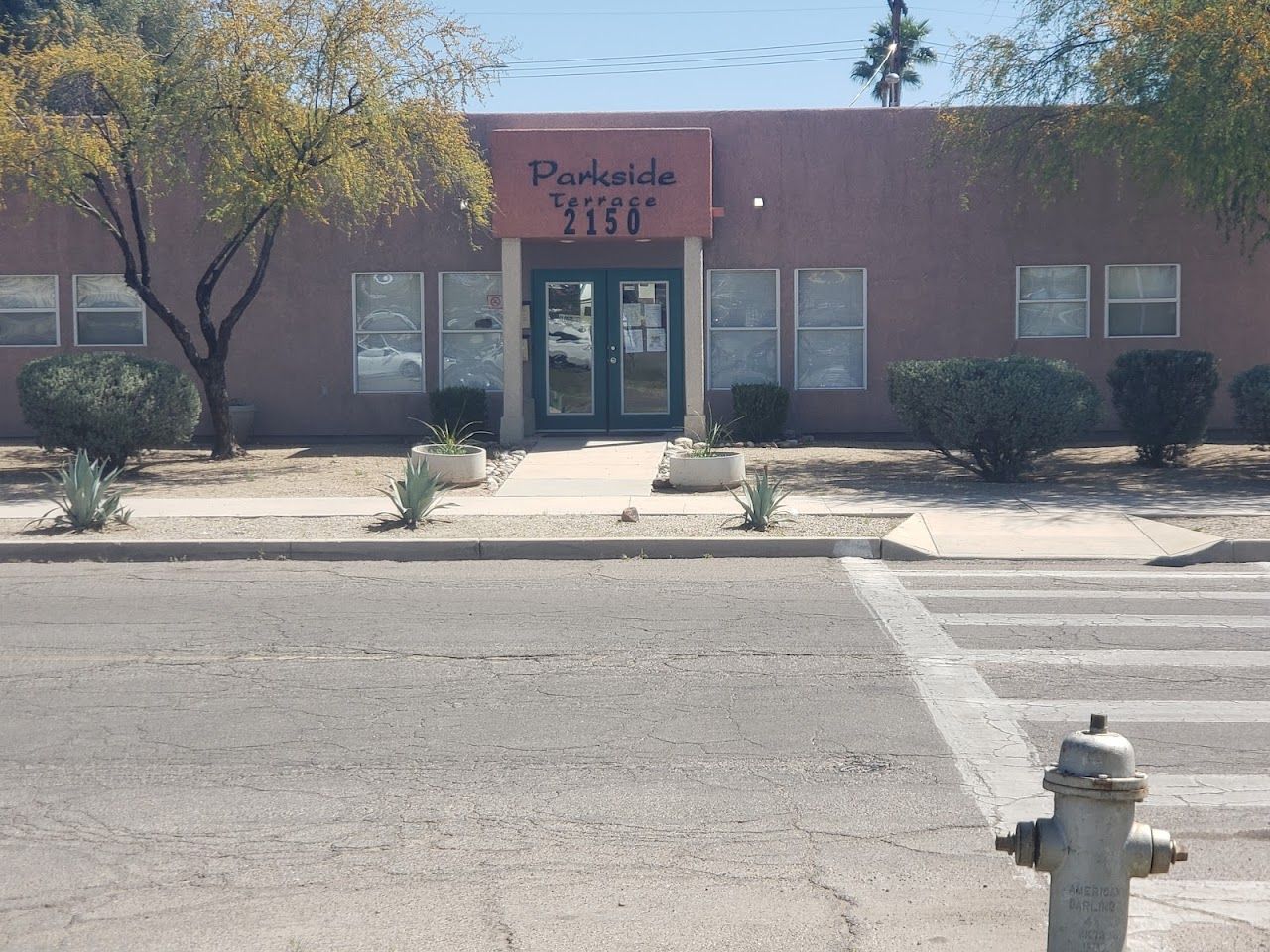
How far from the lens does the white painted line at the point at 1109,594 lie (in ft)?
34.1

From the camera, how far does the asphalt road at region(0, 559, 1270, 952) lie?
15.8 feet

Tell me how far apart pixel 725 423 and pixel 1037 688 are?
46.1 feet

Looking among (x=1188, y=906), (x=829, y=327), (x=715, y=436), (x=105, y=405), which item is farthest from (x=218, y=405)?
(x=1188, y=906)

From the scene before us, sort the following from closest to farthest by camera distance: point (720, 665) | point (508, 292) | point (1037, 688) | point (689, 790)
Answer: point (689, 790) → point (1037, 688) → point (720, 665) → point (508, 292)

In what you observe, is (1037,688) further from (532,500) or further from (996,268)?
(996,268)

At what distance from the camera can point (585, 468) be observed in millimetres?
18016

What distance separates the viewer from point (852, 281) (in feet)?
71.3

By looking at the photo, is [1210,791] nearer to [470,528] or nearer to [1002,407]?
[470,528]

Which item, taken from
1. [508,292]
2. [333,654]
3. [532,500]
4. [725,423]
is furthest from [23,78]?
[333,654]

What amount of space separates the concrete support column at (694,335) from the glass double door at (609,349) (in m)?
1.59

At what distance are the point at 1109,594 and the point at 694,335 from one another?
34.8ft

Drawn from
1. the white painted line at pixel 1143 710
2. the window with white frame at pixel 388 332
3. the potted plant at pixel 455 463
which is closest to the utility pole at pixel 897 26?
the window with white frame at pixel 388 332

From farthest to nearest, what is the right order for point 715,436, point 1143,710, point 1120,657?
point 715,436 < point 1120,657 < point 1143,710

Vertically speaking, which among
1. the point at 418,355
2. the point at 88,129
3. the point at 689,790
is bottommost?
the point at 689,790
